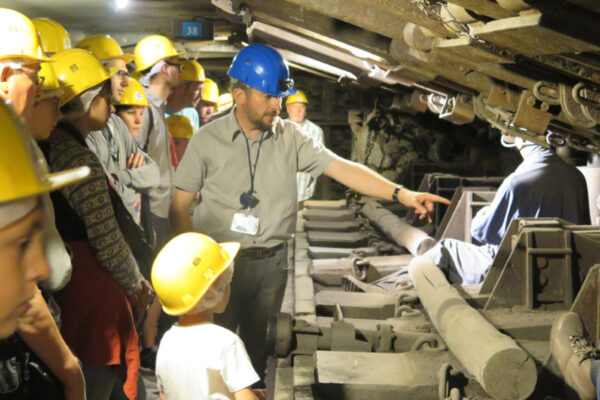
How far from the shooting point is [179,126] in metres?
8.58

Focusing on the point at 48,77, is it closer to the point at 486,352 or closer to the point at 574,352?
the point at 486,352

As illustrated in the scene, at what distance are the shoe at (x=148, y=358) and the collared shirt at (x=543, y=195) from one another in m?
3.14

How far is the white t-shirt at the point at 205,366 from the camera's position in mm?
2900

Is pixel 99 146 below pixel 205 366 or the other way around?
the other way around

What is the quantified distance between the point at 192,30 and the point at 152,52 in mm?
4368

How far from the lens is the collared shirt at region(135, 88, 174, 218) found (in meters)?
6.18

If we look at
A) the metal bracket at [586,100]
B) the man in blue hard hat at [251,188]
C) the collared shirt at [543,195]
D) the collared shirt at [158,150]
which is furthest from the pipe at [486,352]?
the collared shirt at [158,150]

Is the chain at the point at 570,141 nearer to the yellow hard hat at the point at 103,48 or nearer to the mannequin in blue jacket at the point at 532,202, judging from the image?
the mannequin in blue jacket at the point at 532,202

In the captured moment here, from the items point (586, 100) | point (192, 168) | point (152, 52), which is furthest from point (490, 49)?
point (152, 52)

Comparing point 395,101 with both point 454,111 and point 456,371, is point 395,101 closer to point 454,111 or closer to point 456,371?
point 454,111

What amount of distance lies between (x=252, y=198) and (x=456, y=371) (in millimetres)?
1694

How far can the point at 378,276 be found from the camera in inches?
311

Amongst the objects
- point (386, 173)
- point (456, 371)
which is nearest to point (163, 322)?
point (456, 371)

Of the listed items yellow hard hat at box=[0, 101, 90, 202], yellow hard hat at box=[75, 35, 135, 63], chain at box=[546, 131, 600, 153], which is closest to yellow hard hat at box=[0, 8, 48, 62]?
yellow hard hat at box=[75, 35, 135, 63]
